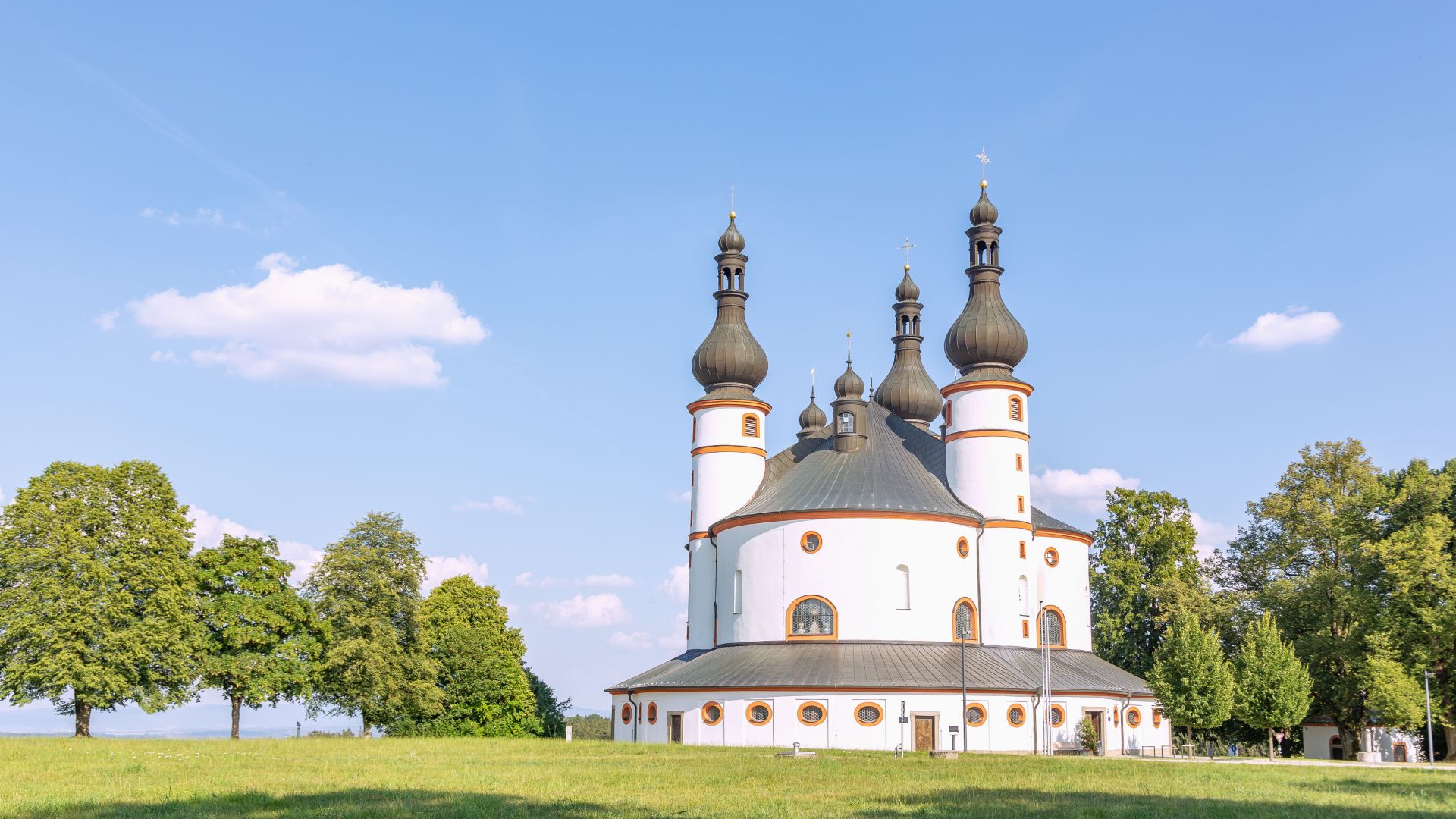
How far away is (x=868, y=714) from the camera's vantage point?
48.2 m

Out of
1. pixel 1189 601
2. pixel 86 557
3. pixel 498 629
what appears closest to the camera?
pixel 86 557

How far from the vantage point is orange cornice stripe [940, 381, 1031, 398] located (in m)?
56.0

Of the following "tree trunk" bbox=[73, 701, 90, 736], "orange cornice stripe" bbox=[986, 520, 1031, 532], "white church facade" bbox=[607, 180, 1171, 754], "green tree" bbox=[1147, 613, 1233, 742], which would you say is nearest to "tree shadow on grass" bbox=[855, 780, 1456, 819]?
"white church facade" bbox=[607, 180, 1171, 754]

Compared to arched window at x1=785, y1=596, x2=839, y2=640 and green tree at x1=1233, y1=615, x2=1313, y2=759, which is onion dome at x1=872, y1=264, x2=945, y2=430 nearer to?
arched window at x1=785, y1=596, x2=839, y2=640

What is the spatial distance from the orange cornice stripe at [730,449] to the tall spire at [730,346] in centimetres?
217

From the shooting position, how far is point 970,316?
57.4 m

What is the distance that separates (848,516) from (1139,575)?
20.4 metres

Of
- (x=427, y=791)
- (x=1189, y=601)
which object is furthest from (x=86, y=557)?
(x=1189, y=601)

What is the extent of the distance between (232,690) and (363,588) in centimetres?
659

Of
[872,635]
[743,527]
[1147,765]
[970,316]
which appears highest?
[970,316]

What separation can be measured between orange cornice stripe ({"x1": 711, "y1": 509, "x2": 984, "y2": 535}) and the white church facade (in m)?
0.07

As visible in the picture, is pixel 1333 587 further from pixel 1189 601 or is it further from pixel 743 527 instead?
pixel 743 527

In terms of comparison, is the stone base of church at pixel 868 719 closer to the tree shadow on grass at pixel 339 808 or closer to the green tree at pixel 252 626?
the green tree at pixel 252 626

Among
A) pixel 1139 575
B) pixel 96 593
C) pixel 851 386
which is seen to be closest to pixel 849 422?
pixel 851 386
